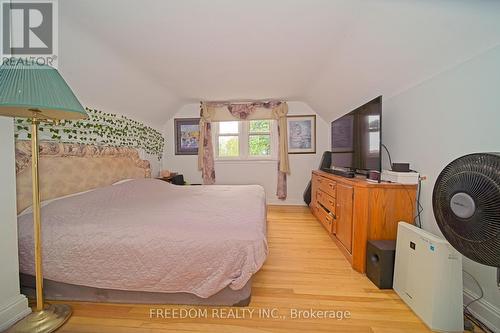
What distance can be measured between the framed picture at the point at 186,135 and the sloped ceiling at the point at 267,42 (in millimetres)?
1399

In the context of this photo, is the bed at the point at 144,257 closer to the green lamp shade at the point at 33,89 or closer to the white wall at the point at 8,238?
the white wall at the point at 8,238

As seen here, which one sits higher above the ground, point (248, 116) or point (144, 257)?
point (248, 116)

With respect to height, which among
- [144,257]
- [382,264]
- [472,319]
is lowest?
[472,319]

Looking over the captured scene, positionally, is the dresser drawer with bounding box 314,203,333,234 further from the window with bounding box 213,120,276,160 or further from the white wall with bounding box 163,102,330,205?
the window with bounding box 213,120,276,160

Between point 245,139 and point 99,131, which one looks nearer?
point 99,131

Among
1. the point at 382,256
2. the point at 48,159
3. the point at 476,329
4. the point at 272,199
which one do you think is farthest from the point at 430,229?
the point at 48,159

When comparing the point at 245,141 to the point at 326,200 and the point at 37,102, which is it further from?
the point at 37,102

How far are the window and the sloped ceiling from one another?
1.41m

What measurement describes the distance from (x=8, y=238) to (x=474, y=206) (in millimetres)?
2346

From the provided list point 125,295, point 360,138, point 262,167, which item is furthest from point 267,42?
point 262,167

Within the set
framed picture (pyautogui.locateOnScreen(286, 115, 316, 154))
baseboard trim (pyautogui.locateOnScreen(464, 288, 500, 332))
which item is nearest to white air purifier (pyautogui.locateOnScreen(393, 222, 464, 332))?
baseboard trim (pyautogui.locateOnScreen(464, 288, 500, 332))

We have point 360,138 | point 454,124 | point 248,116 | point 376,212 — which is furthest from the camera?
point 248,116

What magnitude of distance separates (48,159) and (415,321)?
308 centimetres

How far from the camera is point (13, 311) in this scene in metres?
1.19
